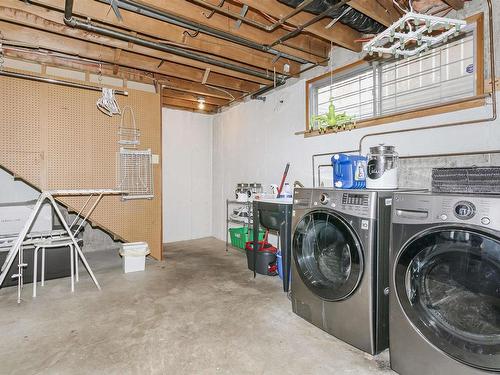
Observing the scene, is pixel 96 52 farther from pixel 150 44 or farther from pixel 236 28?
pixel 236 28

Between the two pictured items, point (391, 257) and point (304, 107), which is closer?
point (391, 257)

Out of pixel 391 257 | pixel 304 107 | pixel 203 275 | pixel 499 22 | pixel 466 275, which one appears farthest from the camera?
pixel 304 107

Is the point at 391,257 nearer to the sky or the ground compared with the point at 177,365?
nearer to the sky

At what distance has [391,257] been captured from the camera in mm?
1614

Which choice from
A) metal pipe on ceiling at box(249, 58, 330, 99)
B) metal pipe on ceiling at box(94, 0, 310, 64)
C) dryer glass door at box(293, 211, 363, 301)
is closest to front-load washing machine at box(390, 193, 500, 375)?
dryer glass door at box(293, 211, 363, 301)

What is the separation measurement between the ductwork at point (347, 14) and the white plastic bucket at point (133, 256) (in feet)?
10.2

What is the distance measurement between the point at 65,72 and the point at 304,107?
316 cm

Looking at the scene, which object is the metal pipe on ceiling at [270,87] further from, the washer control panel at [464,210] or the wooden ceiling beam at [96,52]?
the washer control panel at [464,210]

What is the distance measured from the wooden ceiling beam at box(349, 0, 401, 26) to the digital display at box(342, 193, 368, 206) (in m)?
1.50

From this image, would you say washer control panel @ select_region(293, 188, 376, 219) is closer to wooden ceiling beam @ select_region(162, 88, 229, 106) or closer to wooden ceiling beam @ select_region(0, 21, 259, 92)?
wooden ceiling beam @ select_region(0, 21, 259, 92)

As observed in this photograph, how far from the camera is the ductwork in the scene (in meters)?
2.18

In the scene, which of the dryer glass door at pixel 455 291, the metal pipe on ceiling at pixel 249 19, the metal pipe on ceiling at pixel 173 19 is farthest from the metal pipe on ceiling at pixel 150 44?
the dryer glass door at pixel 455 291

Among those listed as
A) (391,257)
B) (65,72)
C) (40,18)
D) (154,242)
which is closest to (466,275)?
(391,257)

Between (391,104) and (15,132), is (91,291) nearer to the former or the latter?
(15,132)
